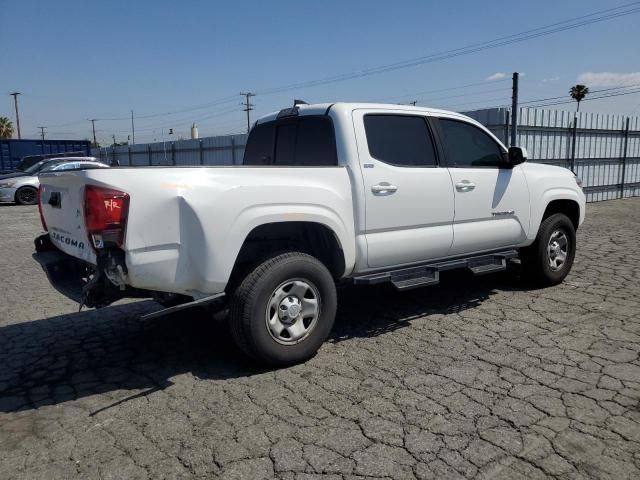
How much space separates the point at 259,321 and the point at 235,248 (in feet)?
1.81

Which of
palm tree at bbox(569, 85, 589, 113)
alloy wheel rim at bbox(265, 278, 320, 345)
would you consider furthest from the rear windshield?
palm tree at bbox(569, 85, 589, 113)

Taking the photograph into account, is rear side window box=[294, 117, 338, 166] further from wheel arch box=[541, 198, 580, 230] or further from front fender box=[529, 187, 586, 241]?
wheel arch box=[541, 198, 580, 230]

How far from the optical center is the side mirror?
5.34m

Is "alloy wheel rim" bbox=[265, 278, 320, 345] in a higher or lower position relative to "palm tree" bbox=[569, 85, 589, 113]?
lower

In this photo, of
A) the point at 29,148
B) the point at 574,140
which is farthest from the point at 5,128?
the point at 574,140

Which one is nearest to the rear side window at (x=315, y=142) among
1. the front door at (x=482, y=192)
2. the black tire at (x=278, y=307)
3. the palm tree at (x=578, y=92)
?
the black tire at (x=278, y=307)

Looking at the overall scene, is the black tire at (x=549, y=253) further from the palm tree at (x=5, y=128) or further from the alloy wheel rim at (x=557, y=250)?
the palm tree at (x=5, y=128)

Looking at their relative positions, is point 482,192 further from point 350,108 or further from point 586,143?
point 586,143

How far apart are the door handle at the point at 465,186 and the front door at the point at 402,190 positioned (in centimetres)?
11

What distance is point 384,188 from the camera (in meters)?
4.32

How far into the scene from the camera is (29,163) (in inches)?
862

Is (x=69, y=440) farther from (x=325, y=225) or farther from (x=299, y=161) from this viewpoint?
(x=299, y=161)

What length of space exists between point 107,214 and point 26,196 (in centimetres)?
1732

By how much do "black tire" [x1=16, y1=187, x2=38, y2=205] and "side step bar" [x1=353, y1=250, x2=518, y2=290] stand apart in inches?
676
